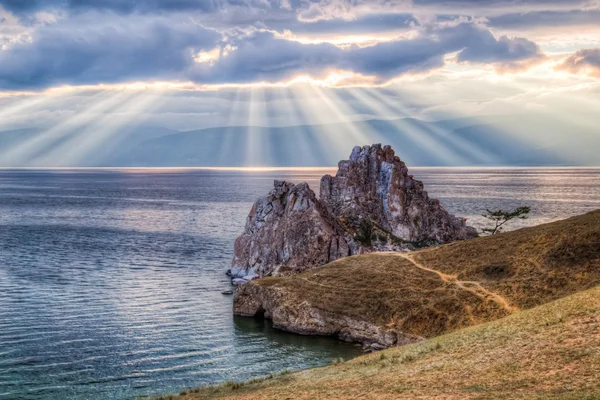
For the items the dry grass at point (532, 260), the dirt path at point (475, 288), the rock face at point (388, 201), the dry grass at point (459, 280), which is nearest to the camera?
the dirt path at point (475, 288)

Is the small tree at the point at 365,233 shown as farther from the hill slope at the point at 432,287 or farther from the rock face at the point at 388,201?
the hill slope at the point at 432,287

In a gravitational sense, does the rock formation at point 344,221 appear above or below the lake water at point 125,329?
above

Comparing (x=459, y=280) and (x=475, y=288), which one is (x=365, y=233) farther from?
(x=475, y=288)

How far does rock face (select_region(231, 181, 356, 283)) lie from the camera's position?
9756cm

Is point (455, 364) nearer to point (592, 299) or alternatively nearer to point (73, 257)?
point (592, 299)

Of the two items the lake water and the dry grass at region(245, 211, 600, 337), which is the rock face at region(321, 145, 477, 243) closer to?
the lake water

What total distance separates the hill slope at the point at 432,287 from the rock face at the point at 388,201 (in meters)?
45.3

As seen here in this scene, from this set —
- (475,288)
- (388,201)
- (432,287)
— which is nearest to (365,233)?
(388,201)

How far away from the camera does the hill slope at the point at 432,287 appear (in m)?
65.9

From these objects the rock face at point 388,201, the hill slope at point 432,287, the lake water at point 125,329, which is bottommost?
the lake water at point 125,329

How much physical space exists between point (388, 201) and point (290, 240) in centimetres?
4209

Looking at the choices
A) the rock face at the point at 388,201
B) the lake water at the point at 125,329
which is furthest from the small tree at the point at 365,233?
the lake water at the point at 125,329

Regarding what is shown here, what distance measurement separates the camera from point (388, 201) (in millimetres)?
135500

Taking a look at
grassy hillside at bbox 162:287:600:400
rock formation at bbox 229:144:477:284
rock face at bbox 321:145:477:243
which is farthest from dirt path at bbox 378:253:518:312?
rock face at bbox 321:145:477:243
